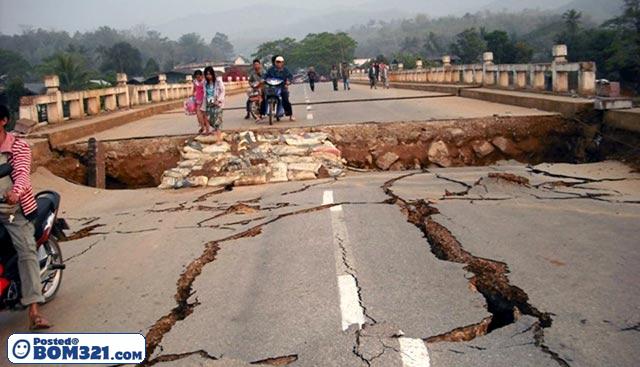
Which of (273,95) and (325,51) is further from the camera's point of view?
(325,51)

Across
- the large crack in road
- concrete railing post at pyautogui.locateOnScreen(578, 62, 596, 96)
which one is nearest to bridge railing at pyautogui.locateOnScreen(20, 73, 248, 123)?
the large crack in road

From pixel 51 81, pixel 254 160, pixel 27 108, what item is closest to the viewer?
pixel 254 160

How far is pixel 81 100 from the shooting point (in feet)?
57.5

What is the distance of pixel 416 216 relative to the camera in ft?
23.9

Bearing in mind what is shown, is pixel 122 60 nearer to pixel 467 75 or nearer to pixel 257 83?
pixel 467 75

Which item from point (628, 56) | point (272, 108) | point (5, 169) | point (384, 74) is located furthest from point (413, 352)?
point (384, 74)

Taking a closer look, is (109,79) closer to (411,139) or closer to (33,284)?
(411,139)

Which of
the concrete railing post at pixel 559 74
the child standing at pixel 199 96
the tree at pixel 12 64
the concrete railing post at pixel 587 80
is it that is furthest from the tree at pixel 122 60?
the concrete railing post at pixel 587 80

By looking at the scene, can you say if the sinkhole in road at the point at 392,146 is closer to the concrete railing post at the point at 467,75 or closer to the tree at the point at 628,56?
the concrete railing post at the point at 467,75

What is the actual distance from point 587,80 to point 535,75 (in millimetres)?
3205

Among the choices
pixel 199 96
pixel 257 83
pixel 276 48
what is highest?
pixel 276 48

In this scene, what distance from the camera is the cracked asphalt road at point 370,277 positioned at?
3814mm

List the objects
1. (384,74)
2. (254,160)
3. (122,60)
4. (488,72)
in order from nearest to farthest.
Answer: (254,160), (488,72), (384,74), (122,60)

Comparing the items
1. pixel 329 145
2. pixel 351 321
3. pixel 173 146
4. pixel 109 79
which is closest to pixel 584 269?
pixel 351 321
